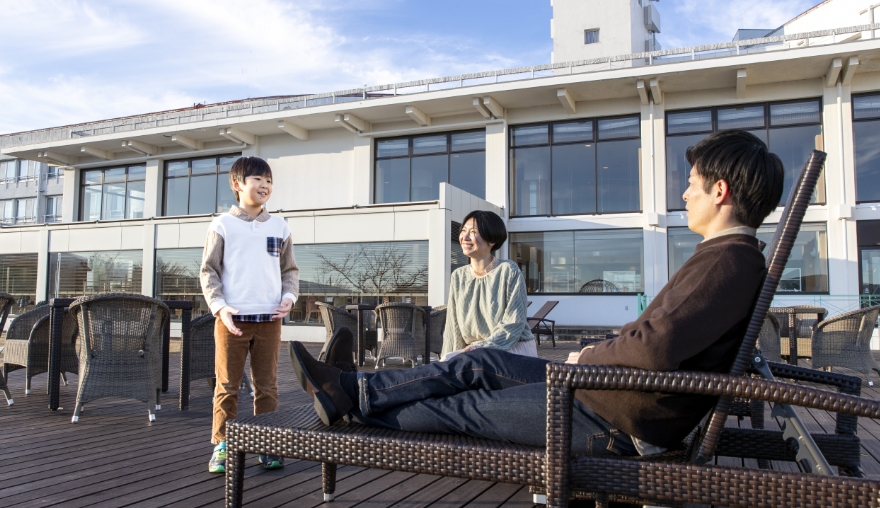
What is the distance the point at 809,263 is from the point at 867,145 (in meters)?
2.88

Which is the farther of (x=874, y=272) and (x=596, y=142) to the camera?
(x=596, y=142)

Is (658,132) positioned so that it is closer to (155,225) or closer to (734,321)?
(155,225)

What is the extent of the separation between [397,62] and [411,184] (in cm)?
764

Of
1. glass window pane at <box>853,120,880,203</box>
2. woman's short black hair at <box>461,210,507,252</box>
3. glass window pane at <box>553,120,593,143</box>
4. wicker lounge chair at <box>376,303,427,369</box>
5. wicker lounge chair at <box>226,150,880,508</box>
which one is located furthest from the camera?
glass window pane at <box>553,120,593,143</box>

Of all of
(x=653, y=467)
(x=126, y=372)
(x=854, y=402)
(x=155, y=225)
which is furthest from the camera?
(x=155, y=225)

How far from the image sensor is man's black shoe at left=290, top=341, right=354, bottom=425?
1.90 m

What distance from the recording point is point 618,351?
1.64 m

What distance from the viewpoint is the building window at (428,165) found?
16.2 meters

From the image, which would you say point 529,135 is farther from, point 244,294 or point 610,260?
point 244,294

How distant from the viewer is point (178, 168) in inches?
757

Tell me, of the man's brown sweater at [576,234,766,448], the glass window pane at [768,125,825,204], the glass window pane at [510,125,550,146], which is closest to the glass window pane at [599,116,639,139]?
the glass window pane at [510,125,550,146]

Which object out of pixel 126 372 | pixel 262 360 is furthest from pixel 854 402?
pixel 126 372

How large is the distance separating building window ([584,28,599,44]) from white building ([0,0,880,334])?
1057cm

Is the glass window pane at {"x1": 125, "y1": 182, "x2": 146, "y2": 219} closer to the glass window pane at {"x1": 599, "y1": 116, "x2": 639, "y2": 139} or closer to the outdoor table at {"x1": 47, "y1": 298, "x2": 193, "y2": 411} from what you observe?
the glass window pane at {"x1": 599, "y1": 116, "x2": 639, "y2": 139}
